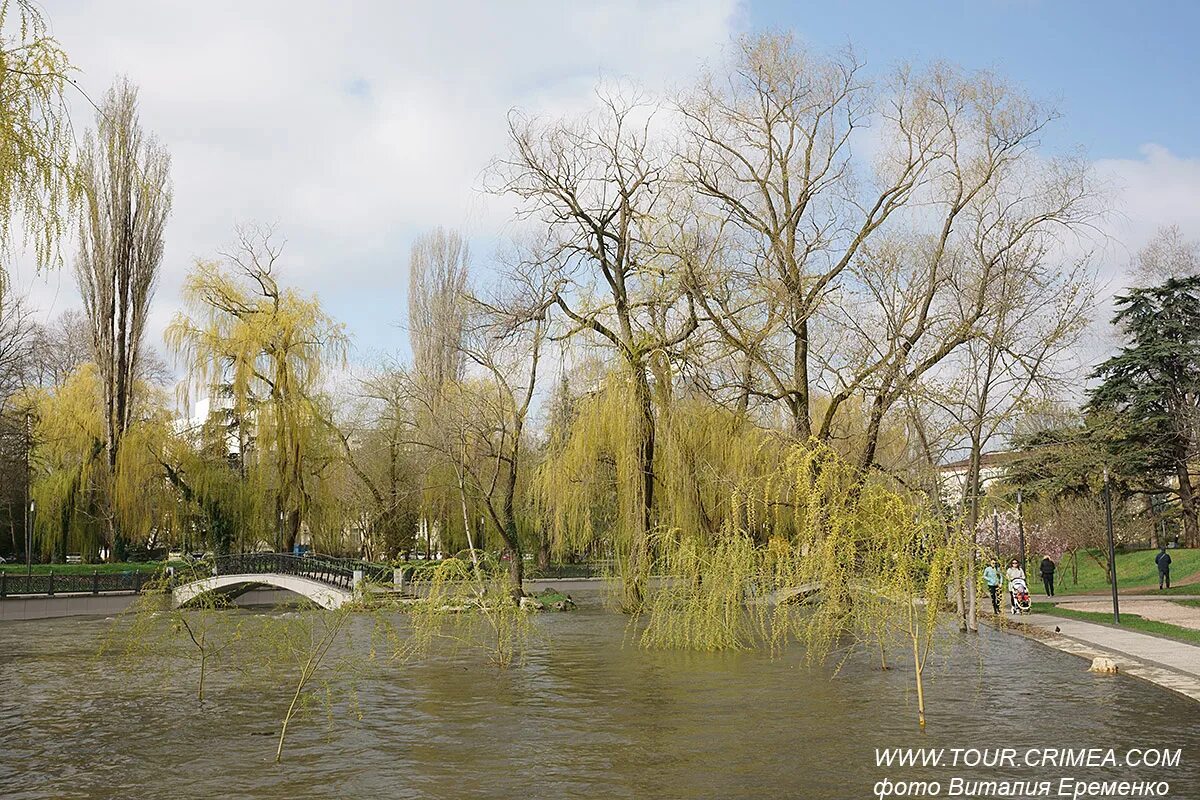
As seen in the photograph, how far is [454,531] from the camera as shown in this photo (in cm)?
4453

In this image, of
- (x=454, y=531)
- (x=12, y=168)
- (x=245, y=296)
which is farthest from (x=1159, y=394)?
(x=12, y=168)

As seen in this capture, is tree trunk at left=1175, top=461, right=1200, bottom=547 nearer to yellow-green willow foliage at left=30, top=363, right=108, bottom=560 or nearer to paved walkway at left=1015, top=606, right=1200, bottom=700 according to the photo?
paved walkway at left=1015, top=606, right=1200, bottom=700

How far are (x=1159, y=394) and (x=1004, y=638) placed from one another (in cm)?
2167

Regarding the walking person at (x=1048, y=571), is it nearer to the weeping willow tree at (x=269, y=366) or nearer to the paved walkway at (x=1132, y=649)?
the paved walkway at (x=1132, y=649)

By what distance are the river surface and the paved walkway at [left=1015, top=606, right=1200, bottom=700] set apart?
42 centimetres

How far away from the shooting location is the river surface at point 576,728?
9.46 m

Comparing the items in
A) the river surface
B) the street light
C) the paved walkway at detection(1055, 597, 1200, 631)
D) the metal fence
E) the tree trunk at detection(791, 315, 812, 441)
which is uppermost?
the tree trunk at detection(791, 315, 812, 441)

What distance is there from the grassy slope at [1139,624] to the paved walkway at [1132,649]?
1.05 feet

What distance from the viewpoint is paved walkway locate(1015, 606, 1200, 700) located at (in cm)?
1362

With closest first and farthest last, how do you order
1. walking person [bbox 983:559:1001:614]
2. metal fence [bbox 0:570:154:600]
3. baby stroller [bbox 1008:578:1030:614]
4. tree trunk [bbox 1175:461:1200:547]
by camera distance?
walking person [bbox 983:559:1001:614], baby stroller [bbox 1008:578:1030:614], metal fence [bbox 0:570:154:600], tree trunk [bbox 1175:461:1200:547]

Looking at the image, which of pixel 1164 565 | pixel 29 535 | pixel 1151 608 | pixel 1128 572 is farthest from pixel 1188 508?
pixel 29 535

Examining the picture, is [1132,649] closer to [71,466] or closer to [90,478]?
[90,478]

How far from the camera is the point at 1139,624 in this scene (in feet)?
67.5

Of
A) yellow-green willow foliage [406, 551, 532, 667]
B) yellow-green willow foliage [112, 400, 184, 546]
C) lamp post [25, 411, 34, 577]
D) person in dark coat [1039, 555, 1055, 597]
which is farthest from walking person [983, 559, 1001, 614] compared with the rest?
lamp post [25, 411, 34, 577]
